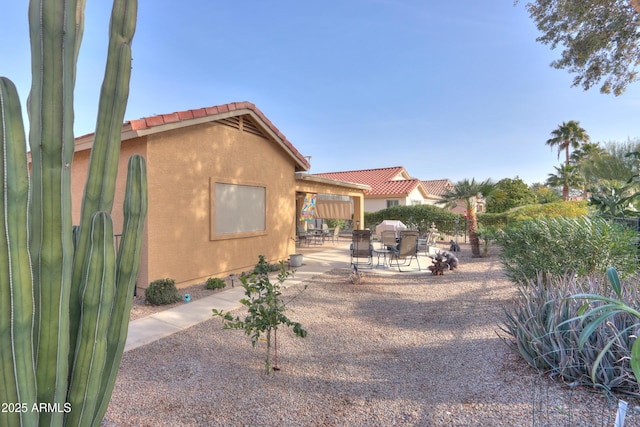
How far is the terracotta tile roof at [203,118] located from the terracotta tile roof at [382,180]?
15366 mm

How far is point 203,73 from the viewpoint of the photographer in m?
12.2

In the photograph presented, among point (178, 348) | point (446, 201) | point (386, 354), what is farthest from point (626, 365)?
point (446, 201)

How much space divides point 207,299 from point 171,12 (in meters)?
7.09

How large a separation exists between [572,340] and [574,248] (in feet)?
9.93

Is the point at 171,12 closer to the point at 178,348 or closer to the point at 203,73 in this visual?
the point at 203,73

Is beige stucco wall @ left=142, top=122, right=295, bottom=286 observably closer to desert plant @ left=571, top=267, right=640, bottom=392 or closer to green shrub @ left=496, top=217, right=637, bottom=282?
green shrub @ left=496, top=217, right=637, bottom=282

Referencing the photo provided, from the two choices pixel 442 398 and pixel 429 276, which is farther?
pixel 429 276

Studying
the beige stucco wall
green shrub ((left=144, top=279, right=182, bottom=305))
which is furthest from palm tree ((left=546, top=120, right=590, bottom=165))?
green shrub ((left=144, top=279, right=182, bottom=305))

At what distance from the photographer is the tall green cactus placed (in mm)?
1415

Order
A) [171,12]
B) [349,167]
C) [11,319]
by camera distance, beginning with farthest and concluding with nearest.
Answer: [349,167], [171,12], [11,319]

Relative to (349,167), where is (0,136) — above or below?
below

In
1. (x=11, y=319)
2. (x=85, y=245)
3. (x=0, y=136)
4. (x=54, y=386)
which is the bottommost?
(x=54, y=386)

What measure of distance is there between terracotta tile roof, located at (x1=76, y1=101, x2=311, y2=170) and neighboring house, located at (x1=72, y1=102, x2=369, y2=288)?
0.02 m

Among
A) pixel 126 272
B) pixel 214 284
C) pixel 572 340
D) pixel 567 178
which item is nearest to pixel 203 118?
pixel 214 284
